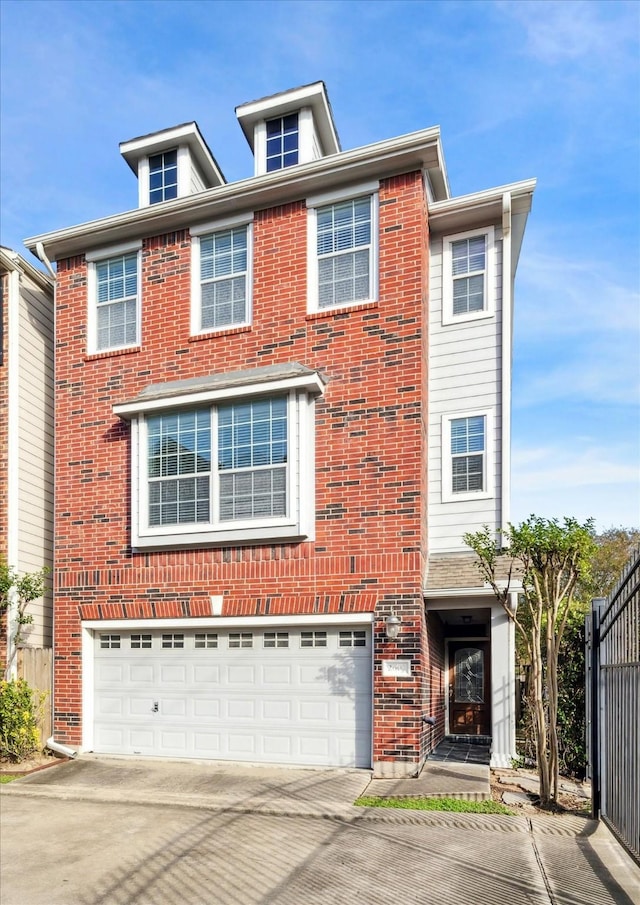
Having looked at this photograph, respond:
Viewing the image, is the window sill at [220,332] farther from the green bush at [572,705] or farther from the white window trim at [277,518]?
the green bush at [572,705]

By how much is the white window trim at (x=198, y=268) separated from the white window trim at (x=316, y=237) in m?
1.01

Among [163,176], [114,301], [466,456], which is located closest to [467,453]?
[466,456]

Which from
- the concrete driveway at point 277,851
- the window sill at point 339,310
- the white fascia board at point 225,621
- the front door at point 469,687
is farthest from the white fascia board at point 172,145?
the concrete driveway at point 277,851

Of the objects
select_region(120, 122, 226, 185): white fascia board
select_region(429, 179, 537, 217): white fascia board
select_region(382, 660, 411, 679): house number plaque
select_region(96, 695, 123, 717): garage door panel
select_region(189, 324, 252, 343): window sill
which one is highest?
select_region(120, 122, 226, 185): white fascia board

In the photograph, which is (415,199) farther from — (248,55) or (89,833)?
(89,833)

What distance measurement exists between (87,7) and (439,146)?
5434 mm

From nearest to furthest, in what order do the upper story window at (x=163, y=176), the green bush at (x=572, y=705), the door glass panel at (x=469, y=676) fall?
the green bush at (x=572, y=705), the door glass panel at (x=469, y=676), the upper story window at (x=163, y=176)

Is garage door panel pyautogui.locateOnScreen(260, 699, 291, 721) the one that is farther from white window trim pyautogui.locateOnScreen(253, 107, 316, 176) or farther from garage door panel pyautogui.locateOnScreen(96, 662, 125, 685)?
white window trim pyautogui.locateOnScreen(253, 107, 316, 176)

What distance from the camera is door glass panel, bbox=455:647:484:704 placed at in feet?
44.3

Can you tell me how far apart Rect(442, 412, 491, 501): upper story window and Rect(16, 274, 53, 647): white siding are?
7.29 meters

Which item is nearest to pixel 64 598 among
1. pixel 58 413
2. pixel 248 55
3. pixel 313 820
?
pixel 58 413

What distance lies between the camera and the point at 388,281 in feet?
36.8

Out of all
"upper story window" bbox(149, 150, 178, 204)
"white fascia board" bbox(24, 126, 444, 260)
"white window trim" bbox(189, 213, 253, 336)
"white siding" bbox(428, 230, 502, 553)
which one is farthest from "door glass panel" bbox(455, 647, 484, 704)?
"upper story window" bbox(149, 150, 178, 204)

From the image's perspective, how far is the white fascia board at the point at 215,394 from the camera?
435 inches
